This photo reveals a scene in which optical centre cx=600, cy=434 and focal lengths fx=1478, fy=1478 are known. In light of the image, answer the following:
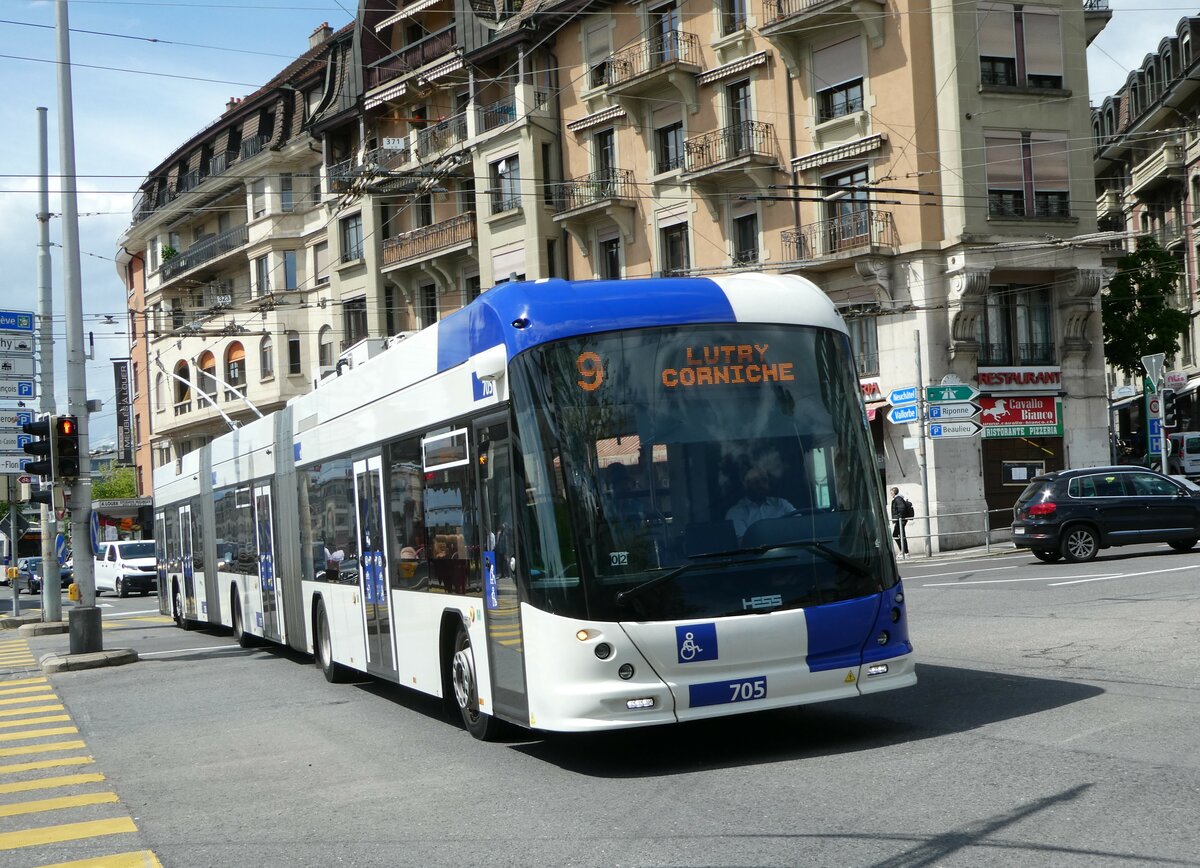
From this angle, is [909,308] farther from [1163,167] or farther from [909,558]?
[1163,167]

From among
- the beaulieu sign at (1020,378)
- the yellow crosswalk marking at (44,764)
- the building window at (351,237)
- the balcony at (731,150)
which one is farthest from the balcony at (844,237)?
the yellow crosswalk marking at (44,764)

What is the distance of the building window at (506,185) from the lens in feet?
136

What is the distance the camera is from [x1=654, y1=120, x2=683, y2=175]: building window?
1486 inches

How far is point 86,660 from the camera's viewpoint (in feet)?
60.9

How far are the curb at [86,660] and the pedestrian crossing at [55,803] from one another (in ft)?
11.9

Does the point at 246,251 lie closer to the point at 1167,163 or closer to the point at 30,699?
the point at 1167,163

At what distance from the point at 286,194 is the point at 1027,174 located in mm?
30354

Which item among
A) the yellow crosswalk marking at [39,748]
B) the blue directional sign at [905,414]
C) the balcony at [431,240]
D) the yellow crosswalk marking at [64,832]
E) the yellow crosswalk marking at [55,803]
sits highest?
the balcony at [431,240]

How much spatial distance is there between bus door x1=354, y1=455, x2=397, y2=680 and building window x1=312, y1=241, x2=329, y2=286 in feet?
129

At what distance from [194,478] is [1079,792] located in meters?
19.5

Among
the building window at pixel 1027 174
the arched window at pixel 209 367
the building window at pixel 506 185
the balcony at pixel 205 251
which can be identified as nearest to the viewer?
the building window at pixel 1027 174

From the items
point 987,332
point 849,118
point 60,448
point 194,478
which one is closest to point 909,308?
point 987,332

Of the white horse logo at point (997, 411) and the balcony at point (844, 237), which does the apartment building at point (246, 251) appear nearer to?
the balcony at point (844, 237)

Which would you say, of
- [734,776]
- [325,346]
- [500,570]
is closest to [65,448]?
[500,570]
